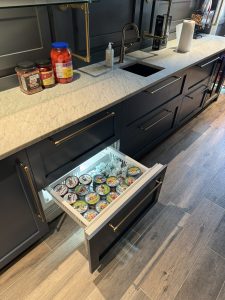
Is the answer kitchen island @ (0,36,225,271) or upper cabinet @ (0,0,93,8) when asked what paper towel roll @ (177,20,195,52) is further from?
upper cabinet @ (0,0,93,8)

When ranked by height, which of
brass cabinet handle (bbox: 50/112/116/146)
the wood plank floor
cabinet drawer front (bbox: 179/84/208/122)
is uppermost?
brass cabinet handle (bbox: 50/112/116/146)

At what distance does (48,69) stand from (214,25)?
2.41 m

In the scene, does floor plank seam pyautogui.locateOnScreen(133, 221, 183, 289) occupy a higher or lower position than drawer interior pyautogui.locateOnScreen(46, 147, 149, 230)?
lower

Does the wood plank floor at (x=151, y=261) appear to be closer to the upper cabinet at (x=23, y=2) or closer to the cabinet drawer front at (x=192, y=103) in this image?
the cabinet drawer front at (x=192, y=103)

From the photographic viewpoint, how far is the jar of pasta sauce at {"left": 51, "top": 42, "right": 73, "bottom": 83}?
3.81ft


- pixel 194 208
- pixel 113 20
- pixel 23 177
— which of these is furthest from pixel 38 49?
pixel 194 208

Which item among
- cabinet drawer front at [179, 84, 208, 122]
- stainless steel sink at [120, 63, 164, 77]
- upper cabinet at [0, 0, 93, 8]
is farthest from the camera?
cabinet drawer front at [179, 84, 208, 122]

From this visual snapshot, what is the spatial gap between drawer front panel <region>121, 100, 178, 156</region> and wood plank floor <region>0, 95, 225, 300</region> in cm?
41

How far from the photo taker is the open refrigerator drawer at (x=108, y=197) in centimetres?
91

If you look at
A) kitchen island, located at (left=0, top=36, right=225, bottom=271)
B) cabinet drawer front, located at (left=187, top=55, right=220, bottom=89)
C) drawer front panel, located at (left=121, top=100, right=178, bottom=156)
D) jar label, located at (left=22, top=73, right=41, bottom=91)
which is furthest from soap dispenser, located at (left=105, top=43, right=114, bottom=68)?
cabinet drawer front, located at (left=187, top=55, right=220, bottom=89)

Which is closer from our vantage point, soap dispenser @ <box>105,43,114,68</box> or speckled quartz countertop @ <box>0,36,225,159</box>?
speckled quartz countertop @ <box>0,36,225,159</box>

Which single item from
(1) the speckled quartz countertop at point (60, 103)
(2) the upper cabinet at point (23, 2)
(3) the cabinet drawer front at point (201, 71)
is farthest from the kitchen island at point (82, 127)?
(2) the upper cabinet at point (23, 2)

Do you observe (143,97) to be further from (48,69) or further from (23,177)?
(23,177)

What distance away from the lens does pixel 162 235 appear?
1.39 metres
